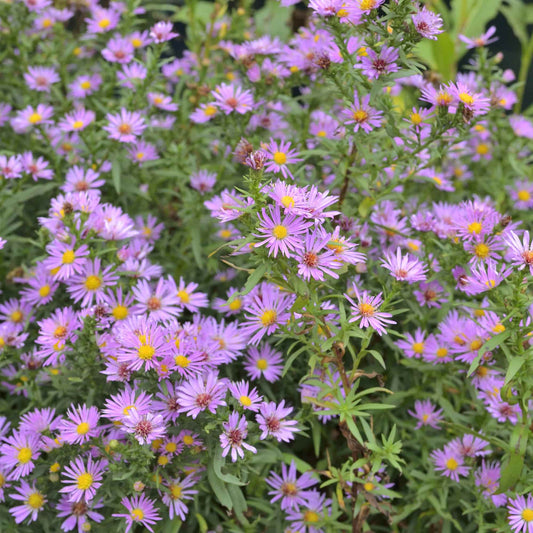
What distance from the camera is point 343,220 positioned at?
5.67 feet

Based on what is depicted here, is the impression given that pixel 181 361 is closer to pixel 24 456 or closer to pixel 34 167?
pixel 24 456

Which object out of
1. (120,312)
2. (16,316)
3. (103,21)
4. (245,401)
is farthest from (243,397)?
(103,21)

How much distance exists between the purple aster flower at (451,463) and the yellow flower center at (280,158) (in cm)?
81

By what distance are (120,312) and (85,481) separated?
1.31 feet

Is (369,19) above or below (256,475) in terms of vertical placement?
above

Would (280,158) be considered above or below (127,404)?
above

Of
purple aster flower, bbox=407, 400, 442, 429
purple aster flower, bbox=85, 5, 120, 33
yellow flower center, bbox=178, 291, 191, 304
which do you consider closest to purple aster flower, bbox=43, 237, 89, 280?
yellow flower center, bbox=178, 291, 191, 304

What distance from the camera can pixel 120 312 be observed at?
5.50 feet

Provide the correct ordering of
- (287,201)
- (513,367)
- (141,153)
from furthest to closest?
1. (141,153)
2. (513,367)
3. (287,201)

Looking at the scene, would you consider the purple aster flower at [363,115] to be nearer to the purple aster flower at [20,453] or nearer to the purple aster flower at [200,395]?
the purple aster flower at [200,395]

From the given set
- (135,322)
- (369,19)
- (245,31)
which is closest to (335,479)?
(135,322)

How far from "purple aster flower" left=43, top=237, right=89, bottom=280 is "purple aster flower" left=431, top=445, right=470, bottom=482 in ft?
3.16

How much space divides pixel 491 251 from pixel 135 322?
0.85 meters

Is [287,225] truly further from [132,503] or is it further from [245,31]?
[245,31]
